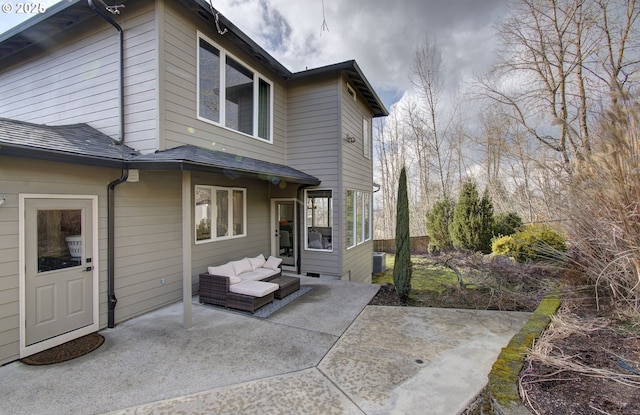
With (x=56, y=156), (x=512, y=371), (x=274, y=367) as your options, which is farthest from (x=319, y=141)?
(x=512, y=371)

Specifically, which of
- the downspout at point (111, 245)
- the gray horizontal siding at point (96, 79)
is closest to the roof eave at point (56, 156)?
the downspout at point (111, 245)

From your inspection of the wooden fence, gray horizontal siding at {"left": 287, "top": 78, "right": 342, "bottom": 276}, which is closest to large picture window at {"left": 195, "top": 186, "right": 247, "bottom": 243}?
gray horizontal siding at {"left": 287, "top": 78, "right": 342, "bottom": 276}

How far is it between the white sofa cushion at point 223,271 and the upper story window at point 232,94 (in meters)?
2.88

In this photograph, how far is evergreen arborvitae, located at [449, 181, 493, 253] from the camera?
39.1 ft

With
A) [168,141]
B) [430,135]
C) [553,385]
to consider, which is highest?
[430,135]

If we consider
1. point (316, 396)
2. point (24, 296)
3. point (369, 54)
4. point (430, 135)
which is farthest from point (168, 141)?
point (430, 135)

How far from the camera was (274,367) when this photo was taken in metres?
3.31

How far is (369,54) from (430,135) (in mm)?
8610

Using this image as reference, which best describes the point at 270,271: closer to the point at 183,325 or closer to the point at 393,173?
the point at 183,325

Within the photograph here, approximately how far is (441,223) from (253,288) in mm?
10979

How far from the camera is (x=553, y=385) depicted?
2.13 meters

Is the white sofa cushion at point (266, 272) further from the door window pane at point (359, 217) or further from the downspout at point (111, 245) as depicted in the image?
the door window pane at point (359, 217)

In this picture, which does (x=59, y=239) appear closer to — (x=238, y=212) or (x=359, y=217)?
(x=238, y=212)

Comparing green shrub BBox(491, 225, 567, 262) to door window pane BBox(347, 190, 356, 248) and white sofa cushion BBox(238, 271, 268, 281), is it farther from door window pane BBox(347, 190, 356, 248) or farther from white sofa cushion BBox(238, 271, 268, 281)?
white sofa cushion BBox(238, 271, 268, 281)
